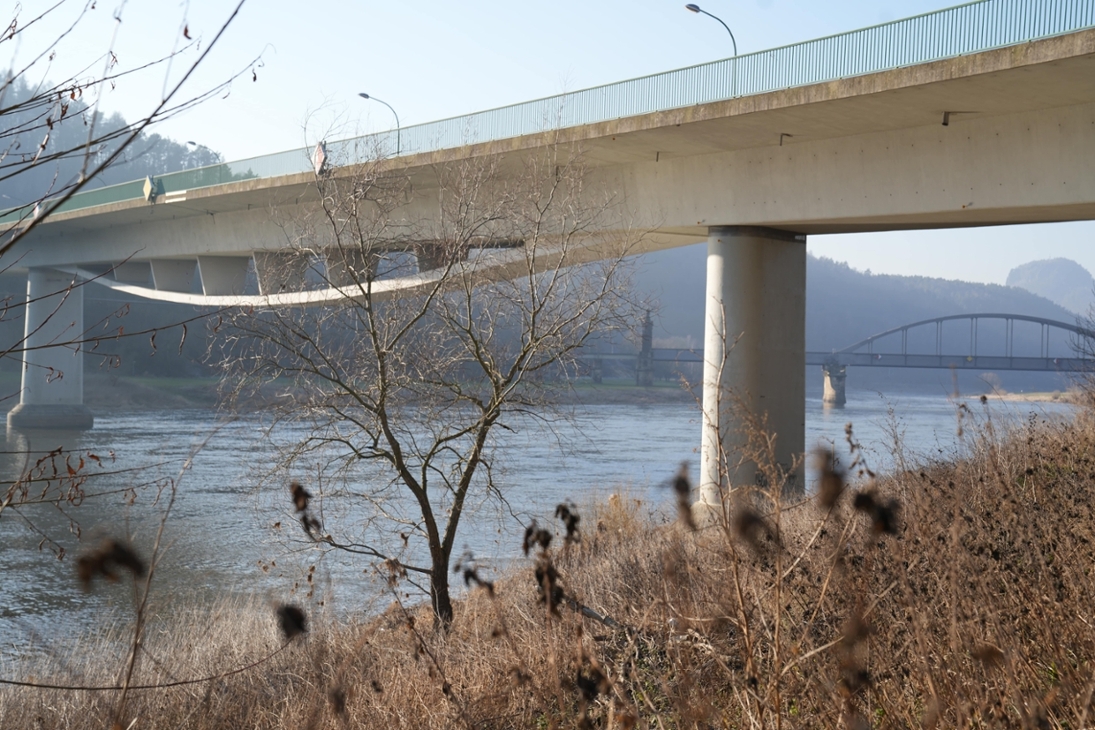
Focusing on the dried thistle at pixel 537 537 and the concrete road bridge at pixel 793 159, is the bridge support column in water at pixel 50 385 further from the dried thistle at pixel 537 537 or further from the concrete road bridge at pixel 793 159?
the dried thistle at pixel 537 537

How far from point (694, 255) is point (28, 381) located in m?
161

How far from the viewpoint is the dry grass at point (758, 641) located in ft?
8.53

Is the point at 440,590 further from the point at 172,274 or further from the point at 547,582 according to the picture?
the point at 172,274

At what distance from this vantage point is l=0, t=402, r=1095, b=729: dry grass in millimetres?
2600

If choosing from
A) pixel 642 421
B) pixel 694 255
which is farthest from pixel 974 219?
pixel 694 255

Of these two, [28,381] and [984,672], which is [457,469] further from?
[28,381]

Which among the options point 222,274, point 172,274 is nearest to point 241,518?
point 222,274

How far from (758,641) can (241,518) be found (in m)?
17.7

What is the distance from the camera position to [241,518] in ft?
69.3

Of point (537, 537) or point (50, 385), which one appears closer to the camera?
point (537, 537)

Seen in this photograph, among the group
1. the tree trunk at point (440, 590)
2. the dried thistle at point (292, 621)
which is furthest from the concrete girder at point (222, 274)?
the dried thistle at point (292, 621)

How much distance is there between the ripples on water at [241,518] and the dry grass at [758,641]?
766mm

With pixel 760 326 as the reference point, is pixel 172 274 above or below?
above

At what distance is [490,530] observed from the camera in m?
17.1
